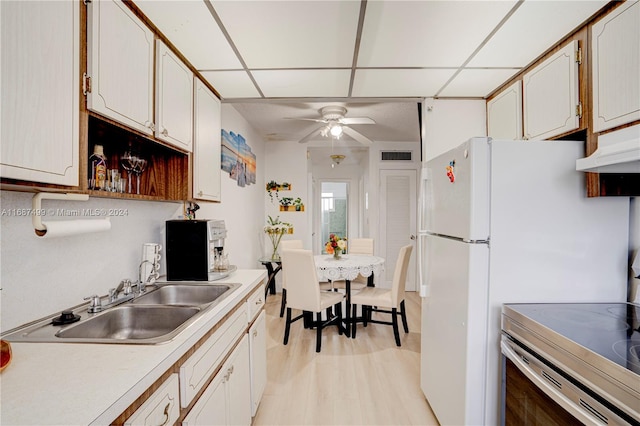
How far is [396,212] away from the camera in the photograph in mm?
5113

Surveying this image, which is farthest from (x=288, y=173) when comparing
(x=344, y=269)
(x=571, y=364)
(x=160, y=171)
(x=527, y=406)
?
(x=571, y=364)

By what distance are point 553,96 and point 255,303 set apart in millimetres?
2169

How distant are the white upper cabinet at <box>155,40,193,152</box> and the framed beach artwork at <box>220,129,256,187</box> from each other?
1051 mm

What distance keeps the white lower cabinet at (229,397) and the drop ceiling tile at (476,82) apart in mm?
2226

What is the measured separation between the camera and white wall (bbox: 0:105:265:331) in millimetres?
1030

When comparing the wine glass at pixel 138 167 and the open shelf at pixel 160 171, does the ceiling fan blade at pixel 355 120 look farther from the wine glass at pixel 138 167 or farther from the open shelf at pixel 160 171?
the wine glass at pixel 138 167

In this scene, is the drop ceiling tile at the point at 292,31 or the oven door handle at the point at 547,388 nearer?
the oven door handle at the point at 547,388

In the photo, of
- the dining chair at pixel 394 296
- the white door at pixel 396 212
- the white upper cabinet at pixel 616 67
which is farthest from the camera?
the white door at pixel 396 212

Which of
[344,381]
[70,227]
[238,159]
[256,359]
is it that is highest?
[238,159]

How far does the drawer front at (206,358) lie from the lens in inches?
39.5

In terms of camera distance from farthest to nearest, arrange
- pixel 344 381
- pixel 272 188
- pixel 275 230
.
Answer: pixel 272 188 → pixel 275 230 → pixel 344 381

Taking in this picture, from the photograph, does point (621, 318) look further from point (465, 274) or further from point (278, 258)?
point (278, 258)

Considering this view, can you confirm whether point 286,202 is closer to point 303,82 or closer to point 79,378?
point 303,82

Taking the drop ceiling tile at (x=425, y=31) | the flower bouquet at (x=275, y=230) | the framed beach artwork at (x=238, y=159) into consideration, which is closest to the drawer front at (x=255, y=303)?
the framed beach artwork at (x=238, y=159)
